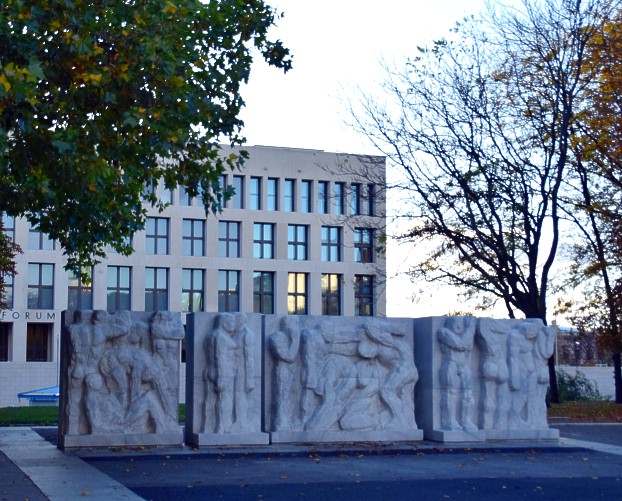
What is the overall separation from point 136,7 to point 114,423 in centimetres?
684

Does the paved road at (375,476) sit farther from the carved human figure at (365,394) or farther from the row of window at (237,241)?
the row of window at (237,241)

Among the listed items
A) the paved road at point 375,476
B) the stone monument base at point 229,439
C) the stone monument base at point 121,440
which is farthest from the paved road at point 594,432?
the stone monument base at point 121,440

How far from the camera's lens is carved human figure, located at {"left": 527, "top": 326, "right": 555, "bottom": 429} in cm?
1997

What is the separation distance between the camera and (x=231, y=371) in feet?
58.8

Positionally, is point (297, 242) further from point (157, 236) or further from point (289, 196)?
point (157, 236)

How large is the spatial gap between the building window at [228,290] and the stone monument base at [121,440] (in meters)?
43.5

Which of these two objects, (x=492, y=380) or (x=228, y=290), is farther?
(x=228, y=290)

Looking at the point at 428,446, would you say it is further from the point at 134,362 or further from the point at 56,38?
the point at 56,38

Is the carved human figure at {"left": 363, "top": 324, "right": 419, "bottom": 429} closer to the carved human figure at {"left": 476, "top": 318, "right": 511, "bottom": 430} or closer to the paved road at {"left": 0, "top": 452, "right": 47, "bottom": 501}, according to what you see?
the carved human figure at {"left": 476, "top": 318, "right": 511, "bottom": 430}

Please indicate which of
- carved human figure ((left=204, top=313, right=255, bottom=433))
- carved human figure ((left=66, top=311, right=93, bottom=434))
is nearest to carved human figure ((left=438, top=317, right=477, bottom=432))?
carved human figure ((left=204, top=313, right=255, bottom=433))

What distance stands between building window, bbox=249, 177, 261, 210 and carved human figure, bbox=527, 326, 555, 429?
42435 mm

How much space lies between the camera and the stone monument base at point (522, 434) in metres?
19.6

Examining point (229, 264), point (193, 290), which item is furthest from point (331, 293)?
point (193, 290)

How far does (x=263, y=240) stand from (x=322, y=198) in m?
4.35
